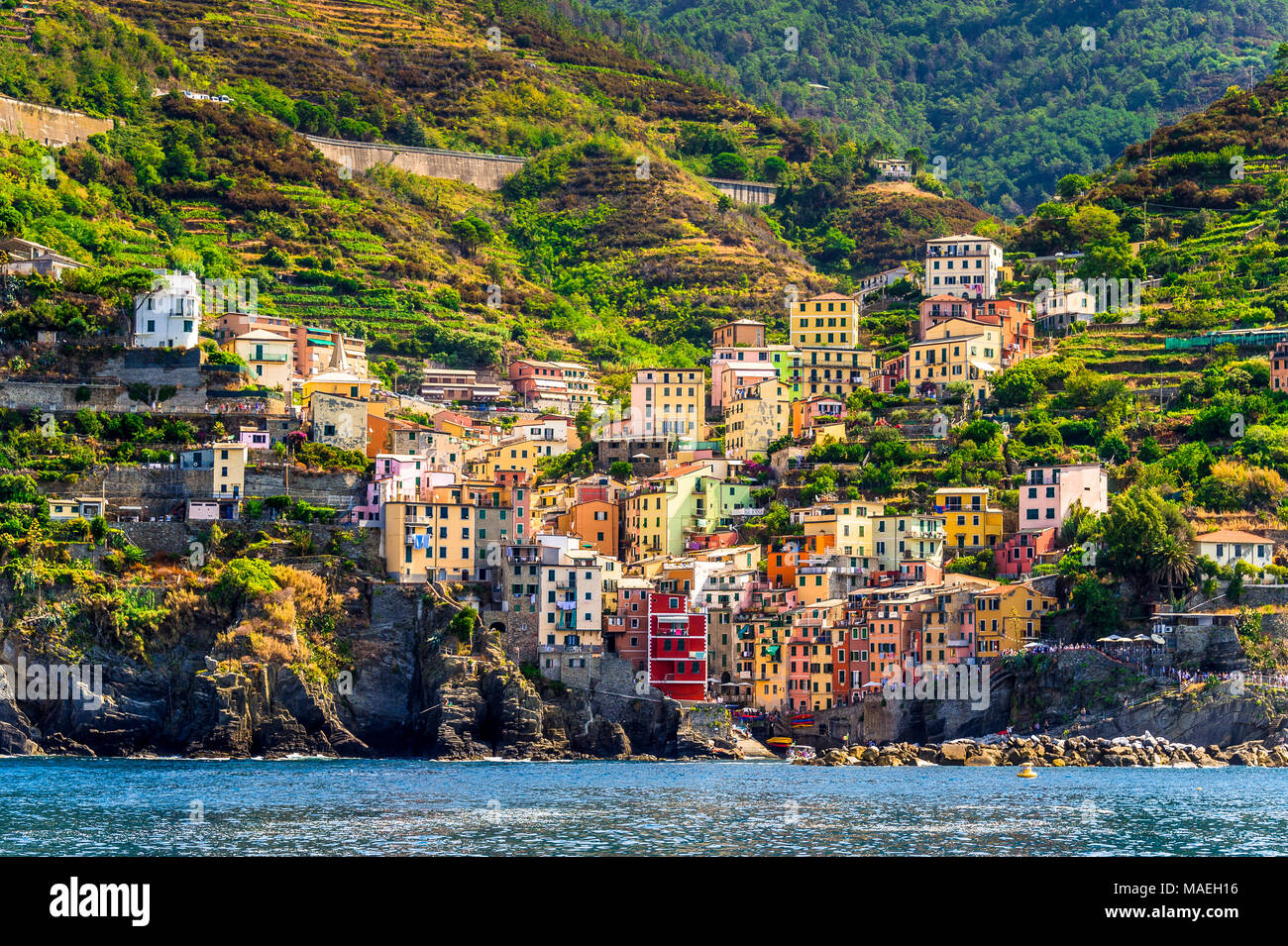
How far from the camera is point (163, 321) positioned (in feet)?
305

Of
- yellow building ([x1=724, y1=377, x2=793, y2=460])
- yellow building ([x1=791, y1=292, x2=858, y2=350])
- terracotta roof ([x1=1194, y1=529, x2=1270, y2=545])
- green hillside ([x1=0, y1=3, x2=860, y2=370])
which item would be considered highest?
green hillside ([x1=0, y1=3, x2=860, y2=370])

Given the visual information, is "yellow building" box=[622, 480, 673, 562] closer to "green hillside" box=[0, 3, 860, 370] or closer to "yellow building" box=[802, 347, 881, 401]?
"yellow building" box=[802, 347, 881, 401]

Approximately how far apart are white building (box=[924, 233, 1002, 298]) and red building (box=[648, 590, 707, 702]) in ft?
135

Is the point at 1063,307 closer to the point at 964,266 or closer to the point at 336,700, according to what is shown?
the point at 964,266

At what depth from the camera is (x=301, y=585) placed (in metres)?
79.2

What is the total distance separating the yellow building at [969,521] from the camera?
284ft

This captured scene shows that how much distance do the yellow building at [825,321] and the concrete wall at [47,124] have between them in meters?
55.0

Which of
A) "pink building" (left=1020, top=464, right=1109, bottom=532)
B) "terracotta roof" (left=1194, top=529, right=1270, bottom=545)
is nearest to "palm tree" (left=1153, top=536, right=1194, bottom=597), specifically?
"terracotta roof" (left=1194, top=529, right=1270, bottom=545)

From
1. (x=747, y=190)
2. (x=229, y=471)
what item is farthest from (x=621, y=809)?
(x=747, y=190)

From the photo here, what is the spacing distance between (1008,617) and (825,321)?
37.2 metres

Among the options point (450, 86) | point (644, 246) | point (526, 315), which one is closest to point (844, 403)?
point (526, 315)

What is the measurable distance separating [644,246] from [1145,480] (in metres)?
69.3

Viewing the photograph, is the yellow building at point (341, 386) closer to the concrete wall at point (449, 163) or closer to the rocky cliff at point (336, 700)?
the rocky cliff at point (336, 700)

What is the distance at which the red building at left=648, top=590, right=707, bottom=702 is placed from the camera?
79.9 meters
